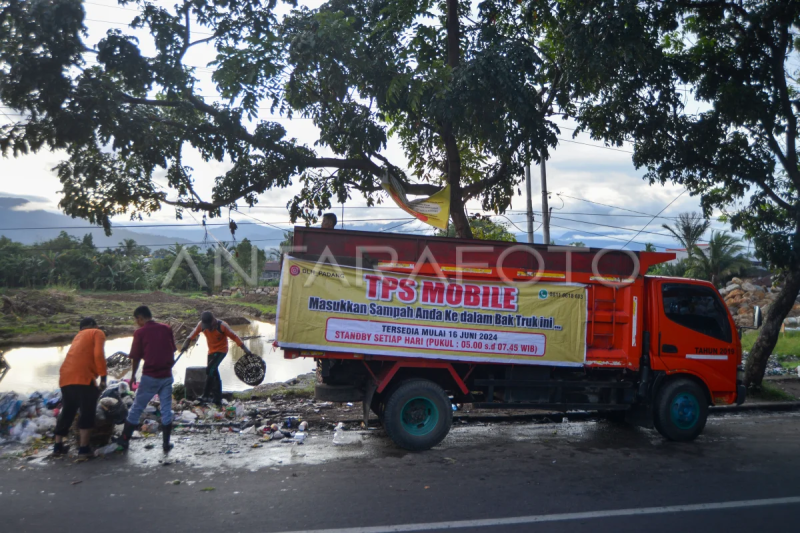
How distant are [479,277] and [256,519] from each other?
151 inches

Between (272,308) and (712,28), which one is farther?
(272,308)

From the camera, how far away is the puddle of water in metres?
14.7

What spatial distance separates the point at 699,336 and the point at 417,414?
12.9 ft

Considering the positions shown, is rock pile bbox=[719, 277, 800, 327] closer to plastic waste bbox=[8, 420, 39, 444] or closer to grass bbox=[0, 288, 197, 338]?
plastic waste bbox=[8, 420, 39, 444]

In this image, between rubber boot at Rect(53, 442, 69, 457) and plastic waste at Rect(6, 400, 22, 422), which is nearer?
rubber boot at Rect(53, 442, 69, 457)

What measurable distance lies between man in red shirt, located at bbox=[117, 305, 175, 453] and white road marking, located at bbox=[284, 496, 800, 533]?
3.05 meters

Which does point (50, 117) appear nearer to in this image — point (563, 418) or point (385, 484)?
point (385, 484)

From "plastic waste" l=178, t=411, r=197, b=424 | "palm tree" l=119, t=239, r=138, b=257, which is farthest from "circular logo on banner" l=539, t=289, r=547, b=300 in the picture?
"palm tree" l=119, t=239, r=138, b=257

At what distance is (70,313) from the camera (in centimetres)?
3562

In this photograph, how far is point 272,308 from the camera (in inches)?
1876

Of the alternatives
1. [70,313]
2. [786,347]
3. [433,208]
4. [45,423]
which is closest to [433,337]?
[433,208]

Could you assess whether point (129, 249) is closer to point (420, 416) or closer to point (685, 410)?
point (420, 416)

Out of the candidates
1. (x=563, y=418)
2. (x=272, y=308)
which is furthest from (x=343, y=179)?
(x=272, y=308)

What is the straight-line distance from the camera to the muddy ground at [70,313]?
1082 inches
